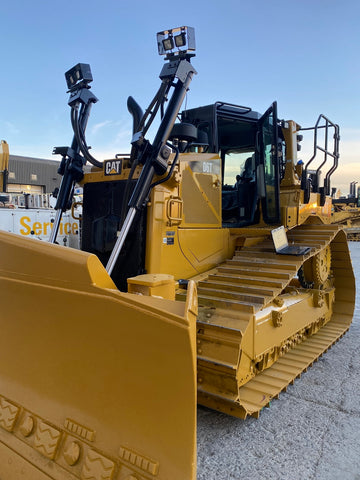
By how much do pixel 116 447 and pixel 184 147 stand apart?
2.81 meters

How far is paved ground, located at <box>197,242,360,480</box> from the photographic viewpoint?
2404 mm

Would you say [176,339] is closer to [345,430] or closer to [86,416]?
[86,416]

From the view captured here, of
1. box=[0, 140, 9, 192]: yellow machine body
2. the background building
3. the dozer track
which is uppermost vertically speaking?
the background building

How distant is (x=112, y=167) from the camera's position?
144 inches

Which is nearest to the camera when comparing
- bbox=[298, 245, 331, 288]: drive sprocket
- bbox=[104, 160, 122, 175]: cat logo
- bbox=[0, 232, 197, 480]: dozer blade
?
bbox=[0, 232, 197, 480]: dozer blade

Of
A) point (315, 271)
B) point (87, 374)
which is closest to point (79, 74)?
point (87, 374)

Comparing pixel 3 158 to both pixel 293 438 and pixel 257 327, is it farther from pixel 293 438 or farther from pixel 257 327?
pixel 293 438

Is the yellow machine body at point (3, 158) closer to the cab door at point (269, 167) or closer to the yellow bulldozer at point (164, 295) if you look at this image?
the yellow bulldozer at point (164, 295)

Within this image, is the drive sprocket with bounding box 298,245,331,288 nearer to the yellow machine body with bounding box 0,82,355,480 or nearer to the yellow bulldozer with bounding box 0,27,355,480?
the yellow bulldozer with bounding box 0,27,355,480

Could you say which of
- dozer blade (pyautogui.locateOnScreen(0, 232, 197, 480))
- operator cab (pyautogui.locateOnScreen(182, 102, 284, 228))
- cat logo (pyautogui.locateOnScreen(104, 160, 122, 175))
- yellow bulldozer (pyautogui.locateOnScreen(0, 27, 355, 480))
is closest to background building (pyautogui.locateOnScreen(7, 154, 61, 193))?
operator cab (pyautogui.locateOnScreen(182, 102, 284, 228))

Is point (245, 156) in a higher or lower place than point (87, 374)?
higher

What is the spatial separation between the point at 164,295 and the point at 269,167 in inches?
108

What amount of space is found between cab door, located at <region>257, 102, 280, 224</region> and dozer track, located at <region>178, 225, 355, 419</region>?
1.35 ft

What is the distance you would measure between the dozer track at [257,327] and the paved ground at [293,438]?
0.52ft
